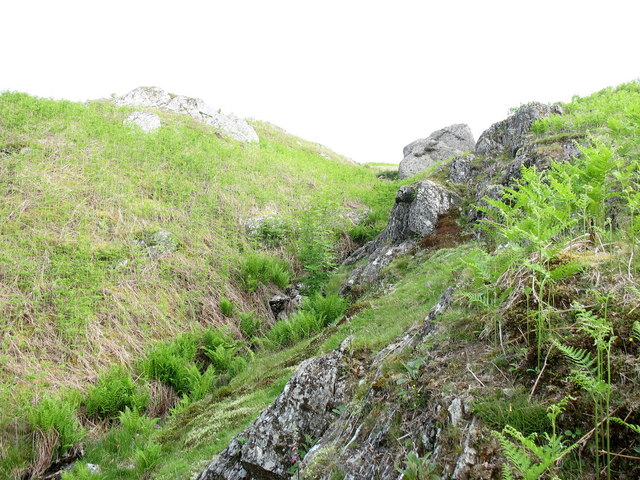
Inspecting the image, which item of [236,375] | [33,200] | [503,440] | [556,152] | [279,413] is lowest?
[236,375]

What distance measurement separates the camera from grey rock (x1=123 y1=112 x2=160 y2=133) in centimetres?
1636

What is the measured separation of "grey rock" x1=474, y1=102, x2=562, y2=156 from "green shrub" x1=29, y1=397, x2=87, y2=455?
34.7 ft

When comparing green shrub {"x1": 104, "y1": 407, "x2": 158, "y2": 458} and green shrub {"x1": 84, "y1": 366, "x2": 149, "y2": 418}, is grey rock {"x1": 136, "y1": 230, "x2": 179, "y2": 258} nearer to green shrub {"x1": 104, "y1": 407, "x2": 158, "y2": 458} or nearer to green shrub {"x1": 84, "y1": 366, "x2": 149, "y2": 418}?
green shrub {"x1": 84, "y1": 366, "x2": 149, "y2": 418}

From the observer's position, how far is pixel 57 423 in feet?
20.1

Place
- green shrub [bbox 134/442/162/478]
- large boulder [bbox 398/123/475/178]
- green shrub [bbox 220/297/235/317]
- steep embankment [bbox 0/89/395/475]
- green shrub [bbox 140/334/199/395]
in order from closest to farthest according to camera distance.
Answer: green shrub [bbox 134/442/162/478] → steep embankment [bbox 0/89/395/475] → green shrub [bbox 140/334/199/395] → green shrub [bbox 220/297/235/317] → large boulder [bbox 398/123/475/178]

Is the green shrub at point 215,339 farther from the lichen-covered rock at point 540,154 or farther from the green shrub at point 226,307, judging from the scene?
the lichen-covered rock at point 540,154

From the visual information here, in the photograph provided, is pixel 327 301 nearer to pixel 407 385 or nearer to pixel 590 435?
pixel 407 385

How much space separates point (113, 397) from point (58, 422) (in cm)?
92

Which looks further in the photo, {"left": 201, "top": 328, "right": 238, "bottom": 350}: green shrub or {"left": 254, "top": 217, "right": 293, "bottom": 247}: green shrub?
{"left": 254, "top": 217, "right": 293, "bottom": 247}: green shrub

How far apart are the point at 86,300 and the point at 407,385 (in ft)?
24.4

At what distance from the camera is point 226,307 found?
9.57 meters

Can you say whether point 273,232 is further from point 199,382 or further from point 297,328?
point 199,382

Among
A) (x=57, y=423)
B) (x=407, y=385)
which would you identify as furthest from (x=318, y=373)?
(x=57, y=423)

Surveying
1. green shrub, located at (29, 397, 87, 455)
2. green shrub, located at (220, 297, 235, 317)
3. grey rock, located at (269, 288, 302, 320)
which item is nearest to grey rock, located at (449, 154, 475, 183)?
grey rock, located at (269, 288, 302, 320)
